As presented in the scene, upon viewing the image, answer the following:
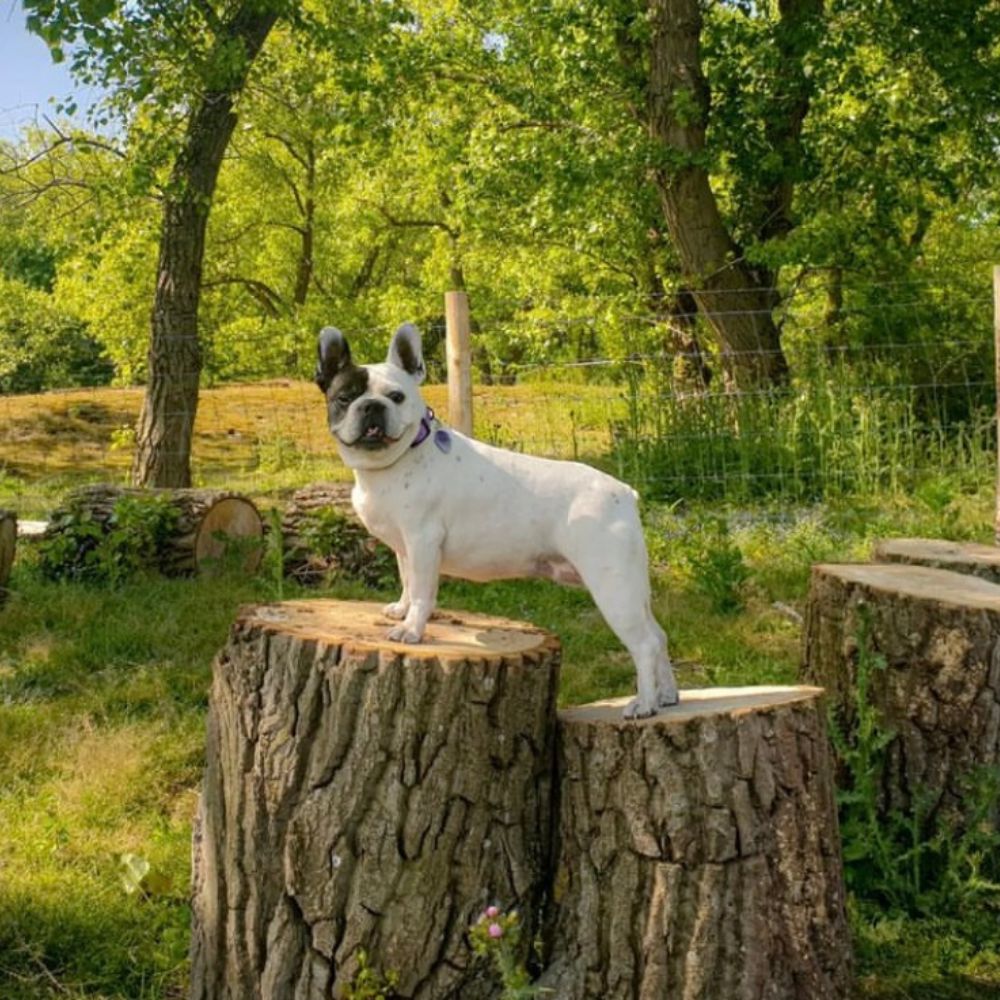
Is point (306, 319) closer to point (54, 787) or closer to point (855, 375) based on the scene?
point (855, 375)

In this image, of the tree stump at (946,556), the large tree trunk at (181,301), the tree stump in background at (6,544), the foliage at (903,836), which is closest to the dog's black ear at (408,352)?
the foliage at (903,836)

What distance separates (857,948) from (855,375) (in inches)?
286

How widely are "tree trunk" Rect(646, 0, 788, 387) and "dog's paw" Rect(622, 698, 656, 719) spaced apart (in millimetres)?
7981

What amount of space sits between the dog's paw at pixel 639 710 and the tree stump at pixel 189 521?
512 cm

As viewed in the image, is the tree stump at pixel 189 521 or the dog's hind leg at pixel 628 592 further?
the tree stump at pixel 189 521

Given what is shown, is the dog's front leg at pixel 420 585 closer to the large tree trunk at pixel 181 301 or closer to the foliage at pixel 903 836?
the foliage at pixel 903 836

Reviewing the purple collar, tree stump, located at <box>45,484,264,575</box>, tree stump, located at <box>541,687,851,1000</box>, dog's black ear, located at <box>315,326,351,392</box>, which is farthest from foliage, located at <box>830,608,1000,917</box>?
tree stump, located at <box>45,484,264,575</box>

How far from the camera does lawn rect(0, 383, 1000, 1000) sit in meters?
3.46

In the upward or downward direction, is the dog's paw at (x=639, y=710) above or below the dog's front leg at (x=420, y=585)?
below

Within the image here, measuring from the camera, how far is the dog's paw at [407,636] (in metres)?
3.05

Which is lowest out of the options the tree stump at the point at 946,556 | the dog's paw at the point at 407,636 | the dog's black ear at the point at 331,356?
the tree stump at the point at 946,556

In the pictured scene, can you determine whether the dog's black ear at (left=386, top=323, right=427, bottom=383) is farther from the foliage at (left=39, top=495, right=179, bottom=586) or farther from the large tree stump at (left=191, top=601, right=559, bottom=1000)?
the foliage at (left=39, top=495, right=179, bottom=586)

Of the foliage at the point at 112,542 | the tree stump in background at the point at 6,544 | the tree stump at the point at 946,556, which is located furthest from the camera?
the foliage at the point at 112,542

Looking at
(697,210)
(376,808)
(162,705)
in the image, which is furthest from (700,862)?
(697,210)
